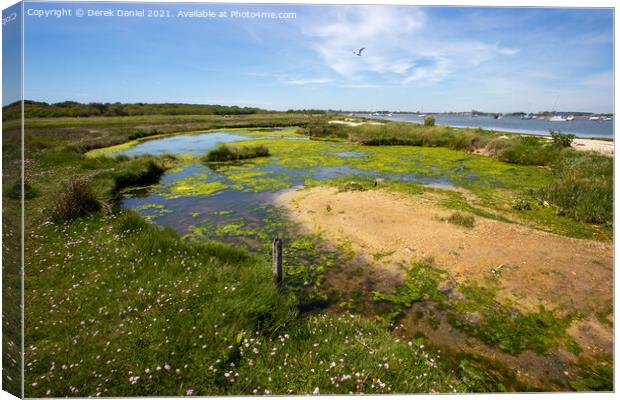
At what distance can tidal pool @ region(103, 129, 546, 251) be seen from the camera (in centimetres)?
998

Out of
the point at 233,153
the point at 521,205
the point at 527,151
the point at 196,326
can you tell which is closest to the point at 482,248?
the point at 521,205

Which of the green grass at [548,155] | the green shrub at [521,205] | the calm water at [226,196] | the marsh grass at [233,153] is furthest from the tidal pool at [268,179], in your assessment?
the green shrub at [521,205]

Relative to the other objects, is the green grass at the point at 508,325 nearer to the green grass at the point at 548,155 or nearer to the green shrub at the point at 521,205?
the green grass at the point at 548,155

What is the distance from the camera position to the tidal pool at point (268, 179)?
9984mm

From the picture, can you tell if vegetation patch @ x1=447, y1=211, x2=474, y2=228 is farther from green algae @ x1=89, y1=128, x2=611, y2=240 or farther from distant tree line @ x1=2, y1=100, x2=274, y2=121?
distant tree line @ x1=2, y1=100, x2=274, y2=121

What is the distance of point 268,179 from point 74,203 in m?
8.99

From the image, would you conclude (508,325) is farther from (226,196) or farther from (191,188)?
(191,188)

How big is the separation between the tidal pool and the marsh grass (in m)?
0.88

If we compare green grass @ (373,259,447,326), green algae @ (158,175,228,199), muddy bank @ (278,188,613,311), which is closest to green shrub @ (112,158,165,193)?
green algae @ (158,175,228,199)

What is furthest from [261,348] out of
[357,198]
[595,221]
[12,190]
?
[595,221]

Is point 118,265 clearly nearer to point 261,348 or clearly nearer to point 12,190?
point 12,190

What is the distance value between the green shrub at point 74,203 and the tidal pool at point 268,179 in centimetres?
216

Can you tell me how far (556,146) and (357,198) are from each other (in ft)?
51.6

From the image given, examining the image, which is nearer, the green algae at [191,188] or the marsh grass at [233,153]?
the green algae at [191,188]
